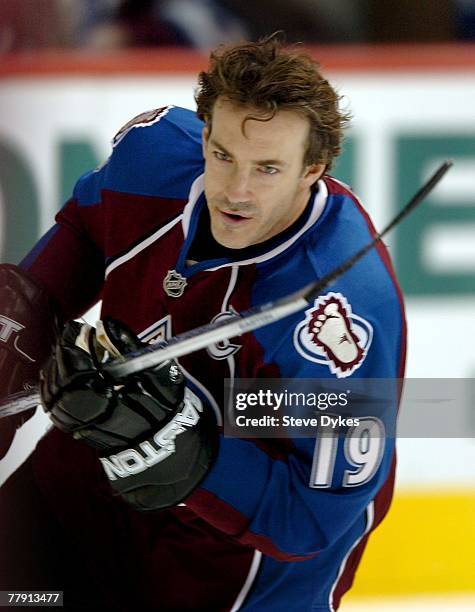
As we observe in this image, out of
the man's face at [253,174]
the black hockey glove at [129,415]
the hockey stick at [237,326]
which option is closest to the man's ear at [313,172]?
the man's face at [253,174]

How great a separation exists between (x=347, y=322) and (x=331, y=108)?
0.22 meters

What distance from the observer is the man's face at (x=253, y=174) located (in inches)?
50.4

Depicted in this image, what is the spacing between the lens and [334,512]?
1.31 metres

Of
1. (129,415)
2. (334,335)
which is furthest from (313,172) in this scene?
(129,415)

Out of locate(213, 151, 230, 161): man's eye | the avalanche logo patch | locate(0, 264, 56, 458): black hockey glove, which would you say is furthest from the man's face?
locate(0, 264, 56, 458): black hockey glove

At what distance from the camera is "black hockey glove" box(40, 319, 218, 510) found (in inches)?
48.0

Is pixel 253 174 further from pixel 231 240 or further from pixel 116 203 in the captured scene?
pixel 116 203

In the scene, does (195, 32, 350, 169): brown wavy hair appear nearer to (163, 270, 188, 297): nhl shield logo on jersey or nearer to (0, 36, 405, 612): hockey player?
(0, 36, 405, 612): hockey player

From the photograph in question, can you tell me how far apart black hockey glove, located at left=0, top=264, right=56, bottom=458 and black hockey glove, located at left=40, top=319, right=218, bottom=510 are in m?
0.24

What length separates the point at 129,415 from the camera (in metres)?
1.24

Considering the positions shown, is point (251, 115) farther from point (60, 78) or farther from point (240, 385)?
point (60, 78)

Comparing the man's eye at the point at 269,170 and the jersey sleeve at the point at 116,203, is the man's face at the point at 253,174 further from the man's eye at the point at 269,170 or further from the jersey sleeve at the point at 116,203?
the jersey sleeve at the point at 116,203

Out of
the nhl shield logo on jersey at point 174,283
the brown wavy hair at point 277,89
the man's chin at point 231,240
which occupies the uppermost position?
the brown wavy hair at point 277,89

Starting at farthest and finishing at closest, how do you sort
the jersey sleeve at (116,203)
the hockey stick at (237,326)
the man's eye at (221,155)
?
the jersey sleeve at (116,203) → the man's eye at (221,155) → the hockey stick at (237,326)
